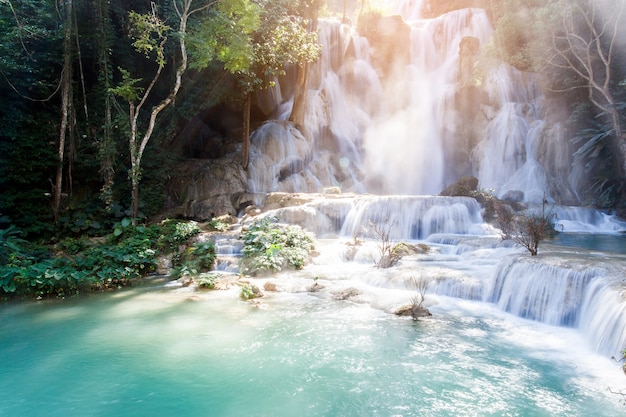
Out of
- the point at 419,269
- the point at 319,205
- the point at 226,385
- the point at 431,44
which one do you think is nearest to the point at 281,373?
the point at 226,385

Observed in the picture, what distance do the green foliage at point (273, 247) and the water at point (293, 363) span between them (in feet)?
8.45

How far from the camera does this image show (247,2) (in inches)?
563

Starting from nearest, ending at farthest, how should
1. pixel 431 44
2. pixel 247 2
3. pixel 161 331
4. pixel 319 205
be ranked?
pixel 161 331 → pixel 247 2 → pixel 319 205 → pixel 431 44

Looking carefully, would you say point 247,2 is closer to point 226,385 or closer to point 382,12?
point 226,385

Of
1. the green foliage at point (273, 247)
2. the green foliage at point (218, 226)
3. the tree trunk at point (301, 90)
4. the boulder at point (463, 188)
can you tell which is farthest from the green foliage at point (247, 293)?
the tree trunk at point (301, 90)

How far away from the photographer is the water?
4.57m

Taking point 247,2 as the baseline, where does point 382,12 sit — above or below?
above

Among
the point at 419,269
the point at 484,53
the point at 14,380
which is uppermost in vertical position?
the point at 484,53

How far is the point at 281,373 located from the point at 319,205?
33.7 ft

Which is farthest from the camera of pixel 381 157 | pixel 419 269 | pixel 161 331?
pixel 381 157

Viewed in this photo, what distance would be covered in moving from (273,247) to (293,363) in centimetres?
556

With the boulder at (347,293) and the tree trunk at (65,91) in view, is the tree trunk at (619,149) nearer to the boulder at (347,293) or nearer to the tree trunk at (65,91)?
the boulder at (347,293)

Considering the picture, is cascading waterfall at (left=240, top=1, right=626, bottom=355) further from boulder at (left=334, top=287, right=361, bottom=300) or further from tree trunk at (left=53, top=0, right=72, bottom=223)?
tree trunk at (left=53, top=0, right=72, bottom=223)

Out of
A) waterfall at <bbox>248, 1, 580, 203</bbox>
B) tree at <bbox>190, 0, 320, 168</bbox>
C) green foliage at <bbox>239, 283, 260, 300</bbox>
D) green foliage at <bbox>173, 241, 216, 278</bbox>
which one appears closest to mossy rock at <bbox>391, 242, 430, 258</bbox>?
green foliage at <bbox>239, 283, 260, 300</bbox>
